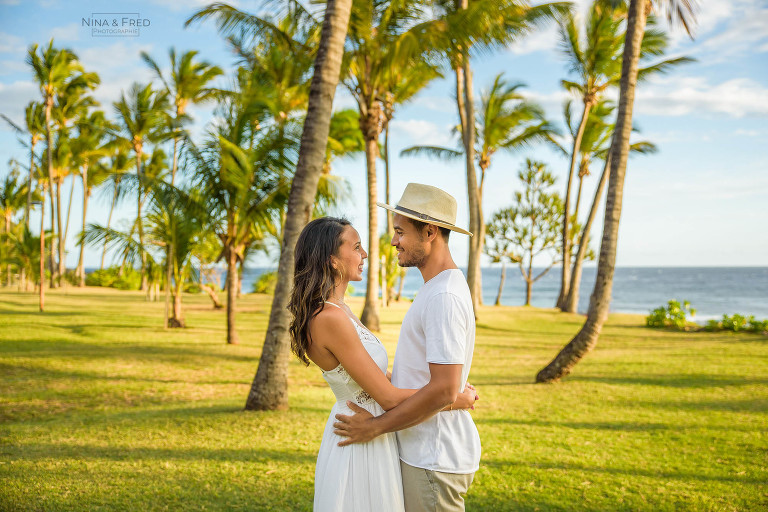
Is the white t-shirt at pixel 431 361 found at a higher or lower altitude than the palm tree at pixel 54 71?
lower

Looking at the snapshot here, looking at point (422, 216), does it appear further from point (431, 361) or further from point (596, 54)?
point (596, 54)

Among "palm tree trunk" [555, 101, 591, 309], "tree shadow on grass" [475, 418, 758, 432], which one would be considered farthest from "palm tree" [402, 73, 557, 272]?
"tree shadow on grass" [475, 418, 758, 432]

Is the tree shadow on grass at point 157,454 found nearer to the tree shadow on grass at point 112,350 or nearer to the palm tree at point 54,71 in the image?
the tree shadow on grass at point 112,350

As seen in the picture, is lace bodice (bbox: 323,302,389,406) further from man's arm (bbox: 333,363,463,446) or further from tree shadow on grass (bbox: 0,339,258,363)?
tree shadow on grass (bbox: 0,339,258,363)

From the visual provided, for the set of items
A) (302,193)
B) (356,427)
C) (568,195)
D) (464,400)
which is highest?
(568,195)

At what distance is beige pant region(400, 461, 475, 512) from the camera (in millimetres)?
2363

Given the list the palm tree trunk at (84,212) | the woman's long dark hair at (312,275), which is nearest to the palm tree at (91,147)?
the palm tree trunk at (84,212)

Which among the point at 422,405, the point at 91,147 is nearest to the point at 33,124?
the point at 91,147

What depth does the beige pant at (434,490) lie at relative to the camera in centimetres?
236

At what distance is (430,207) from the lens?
2.50 m

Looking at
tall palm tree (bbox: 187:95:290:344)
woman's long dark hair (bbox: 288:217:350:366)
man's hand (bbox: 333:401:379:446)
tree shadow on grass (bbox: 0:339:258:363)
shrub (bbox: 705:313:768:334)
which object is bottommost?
tree shadow on grass (bbox: 0:339:258:363)

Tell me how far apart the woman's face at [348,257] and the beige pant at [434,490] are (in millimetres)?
916

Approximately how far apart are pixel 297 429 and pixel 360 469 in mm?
4292

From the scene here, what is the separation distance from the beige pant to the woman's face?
0.92 m
